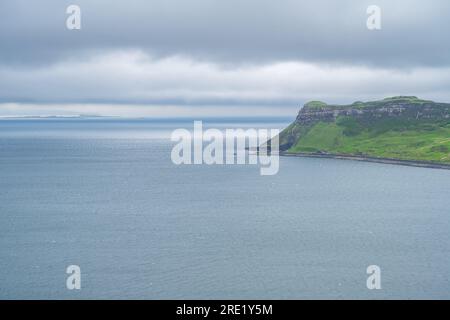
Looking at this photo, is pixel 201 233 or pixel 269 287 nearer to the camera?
pixel 269 287

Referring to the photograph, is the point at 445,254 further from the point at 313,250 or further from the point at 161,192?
the point at 161,192

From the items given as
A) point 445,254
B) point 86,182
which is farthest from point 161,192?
point 445,254

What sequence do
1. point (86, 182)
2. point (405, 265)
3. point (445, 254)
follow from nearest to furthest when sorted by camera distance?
1. point (405, 265)
2. point (445, 254)
3. point (86, 182)
